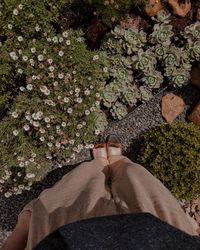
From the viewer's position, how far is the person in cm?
212

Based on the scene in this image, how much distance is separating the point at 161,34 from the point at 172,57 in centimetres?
17

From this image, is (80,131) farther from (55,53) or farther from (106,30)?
(106,30)

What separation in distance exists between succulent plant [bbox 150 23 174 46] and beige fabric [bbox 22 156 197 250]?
883mm

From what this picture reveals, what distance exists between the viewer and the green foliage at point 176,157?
3035mm

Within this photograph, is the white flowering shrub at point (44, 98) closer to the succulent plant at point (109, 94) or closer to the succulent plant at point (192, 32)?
the succulent plant at point (109, 94)

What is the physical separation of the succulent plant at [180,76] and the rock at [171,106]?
0.15 m

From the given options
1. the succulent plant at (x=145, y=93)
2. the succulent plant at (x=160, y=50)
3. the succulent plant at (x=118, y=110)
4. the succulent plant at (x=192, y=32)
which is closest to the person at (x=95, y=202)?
the succulent plant at (x=118, y=110)

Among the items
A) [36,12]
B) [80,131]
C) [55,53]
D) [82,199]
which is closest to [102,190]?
[82,199]

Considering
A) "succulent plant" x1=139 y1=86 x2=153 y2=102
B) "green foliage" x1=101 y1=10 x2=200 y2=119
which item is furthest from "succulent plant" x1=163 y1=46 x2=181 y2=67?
"succulent plant" x1=139 y1=86 x2=153 y2=102

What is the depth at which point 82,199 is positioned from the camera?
230cm

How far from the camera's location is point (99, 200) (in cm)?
223

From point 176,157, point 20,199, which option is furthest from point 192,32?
point 20,199

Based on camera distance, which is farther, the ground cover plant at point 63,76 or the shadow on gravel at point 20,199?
the shadow on gravel at point 20,199

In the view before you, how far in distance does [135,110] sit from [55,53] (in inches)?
34.2
